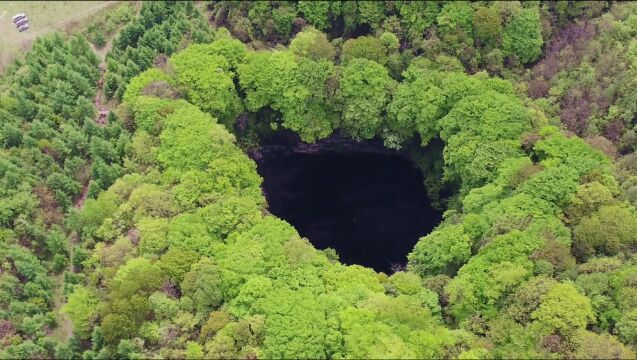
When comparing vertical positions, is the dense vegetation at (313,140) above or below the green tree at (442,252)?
above

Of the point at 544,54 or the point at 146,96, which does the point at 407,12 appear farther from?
the point at 146,96

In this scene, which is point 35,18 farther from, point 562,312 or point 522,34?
point 562,312

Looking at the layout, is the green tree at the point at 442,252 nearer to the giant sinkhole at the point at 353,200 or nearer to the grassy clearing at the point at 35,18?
the giant sinkhole at the point at 353,200

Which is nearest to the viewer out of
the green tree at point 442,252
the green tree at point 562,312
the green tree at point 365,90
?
the green tree at point 562,312

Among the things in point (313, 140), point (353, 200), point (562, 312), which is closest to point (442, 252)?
point (562, 312)

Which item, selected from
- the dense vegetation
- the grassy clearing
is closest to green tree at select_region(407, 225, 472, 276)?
the dense vegetation

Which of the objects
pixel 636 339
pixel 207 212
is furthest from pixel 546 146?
pixel 207 212

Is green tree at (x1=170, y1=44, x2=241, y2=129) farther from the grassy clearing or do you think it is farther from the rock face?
the grassy clearing

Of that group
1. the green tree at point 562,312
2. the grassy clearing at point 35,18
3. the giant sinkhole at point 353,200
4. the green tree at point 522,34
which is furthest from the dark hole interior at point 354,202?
the grassy clearing at point 35,18
